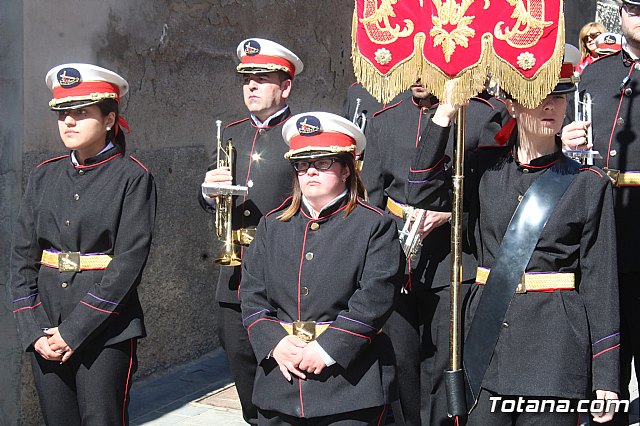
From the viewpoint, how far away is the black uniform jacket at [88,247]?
15.7 feet

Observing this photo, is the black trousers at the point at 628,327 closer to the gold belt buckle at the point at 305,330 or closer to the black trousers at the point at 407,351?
the black trousers at the point at 407,351

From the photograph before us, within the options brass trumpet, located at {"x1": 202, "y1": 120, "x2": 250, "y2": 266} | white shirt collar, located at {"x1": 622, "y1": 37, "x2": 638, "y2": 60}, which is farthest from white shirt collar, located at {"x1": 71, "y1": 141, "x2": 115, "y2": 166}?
white shirt collar, located at {"x1": 622, "y1": 37, "x2": 638, "y2": 60}

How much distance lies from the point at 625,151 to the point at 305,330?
2231 millimetres

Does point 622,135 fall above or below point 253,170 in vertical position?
above

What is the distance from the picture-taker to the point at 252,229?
19.7 ft

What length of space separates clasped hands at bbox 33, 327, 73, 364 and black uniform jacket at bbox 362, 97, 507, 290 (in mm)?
1776

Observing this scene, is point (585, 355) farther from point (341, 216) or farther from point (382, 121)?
point (382, 121)

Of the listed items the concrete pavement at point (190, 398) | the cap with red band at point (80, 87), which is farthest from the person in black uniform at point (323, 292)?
the concrete pavement at point (190, 398)

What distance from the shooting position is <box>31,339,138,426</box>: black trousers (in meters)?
4.80

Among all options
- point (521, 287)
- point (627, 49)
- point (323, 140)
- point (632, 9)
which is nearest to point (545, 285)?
point (521, 287)

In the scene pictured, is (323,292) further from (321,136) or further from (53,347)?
(53,347)

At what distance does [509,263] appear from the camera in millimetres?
4250

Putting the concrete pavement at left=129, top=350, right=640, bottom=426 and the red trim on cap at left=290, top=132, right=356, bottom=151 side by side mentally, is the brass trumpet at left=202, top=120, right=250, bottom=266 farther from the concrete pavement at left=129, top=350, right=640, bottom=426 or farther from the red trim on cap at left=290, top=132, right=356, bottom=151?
the red trim on cap at left=290, top=132, right=356, bottom=151

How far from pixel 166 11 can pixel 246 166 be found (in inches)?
69.2
